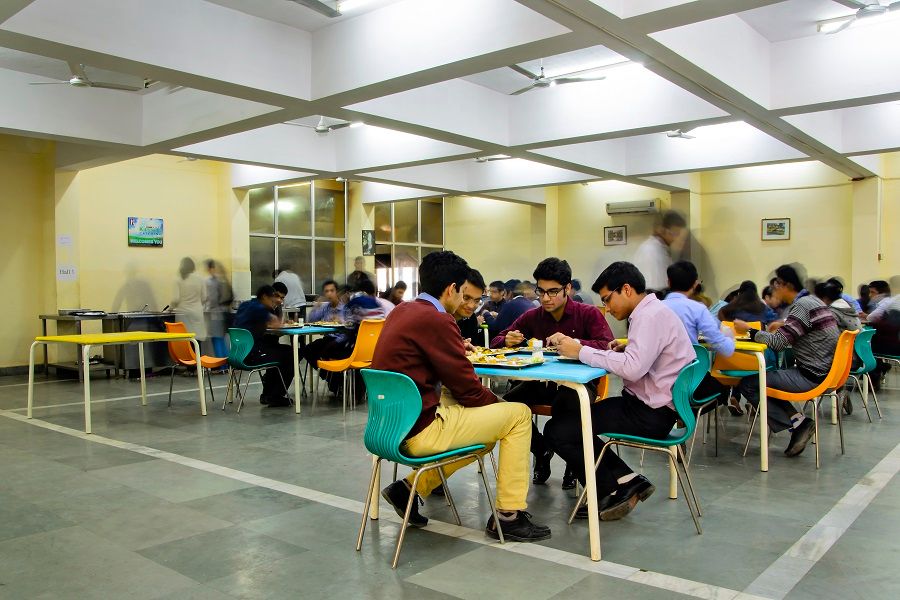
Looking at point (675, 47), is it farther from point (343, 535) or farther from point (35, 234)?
point (35, 234)

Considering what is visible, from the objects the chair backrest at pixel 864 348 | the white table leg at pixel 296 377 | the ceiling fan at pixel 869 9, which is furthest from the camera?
the white table leg at pixel 296 377

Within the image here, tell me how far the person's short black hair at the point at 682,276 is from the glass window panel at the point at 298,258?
9372 mm

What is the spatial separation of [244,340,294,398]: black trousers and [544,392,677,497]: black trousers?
158 inches

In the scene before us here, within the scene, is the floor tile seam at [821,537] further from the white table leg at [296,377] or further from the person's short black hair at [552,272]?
the white table leg at [296,377]

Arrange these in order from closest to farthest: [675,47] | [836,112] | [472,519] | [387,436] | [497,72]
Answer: [387,436]
[472,519]
[675,47]
[497,72]
[836,112]

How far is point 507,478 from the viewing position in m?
3.11

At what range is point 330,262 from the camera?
13.7 m

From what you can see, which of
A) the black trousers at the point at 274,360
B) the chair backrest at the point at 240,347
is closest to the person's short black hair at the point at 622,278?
the chair backrest at the point at 240,347

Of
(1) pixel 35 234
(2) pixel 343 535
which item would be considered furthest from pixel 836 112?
(1) pixel 35 234

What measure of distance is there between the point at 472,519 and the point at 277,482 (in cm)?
133

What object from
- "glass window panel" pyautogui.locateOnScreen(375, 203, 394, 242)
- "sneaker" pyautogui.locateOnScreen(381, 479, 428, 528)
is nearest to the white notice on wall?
"glass window panel" pyautogui.locateOnScreen(375, 203, 394, 242)

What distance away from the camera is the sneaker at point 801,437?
4.70m

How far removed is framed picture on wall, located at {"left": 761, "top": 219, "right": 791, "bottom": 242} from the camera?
11633mm

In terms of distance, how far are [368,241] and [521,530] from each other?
1085 centimetres
